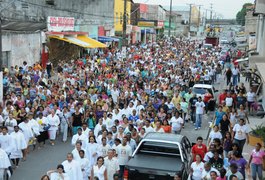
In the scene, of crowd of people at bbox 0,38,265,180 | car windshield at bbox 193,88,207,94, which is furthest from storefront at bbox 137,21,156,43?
car windshield at bbox 193,88,207,94

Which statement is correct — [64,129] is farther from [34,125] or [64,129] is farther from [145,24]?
[145,24]

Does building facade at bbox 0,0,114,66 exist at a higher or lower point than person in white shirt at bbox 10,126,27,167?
higher

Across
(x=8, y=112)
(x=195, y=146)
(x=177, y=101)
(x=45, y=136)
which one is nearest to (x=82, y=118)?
(x=45, y=136)

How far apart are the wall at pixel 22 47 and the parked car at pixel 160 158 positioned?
55.9ft

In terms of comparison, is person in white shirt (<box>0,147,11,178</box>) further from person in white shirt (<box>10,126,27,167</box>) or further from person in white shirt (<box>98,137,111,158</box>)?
person in white shirt (<box>98,137,111,158</box>)

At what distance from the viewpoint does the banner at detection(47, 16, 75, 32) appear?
33750 millimetres

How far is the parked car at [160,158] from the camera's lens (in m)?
10.3

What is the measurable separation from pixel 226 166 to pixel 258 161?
995mm

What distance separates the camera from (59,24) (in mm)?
35125

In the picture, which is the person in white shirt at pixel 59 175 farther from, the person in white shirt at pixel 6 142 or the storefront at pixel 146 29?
the storefront at pixel 146 29

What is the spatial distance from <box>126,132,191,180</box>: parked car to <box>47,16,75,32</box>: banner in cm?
2327

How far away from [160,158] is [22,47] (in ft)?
66.8

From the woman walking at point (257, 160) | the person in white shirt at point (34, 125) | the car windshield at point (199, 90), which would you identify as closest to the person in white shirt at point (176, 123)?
the woman walking at point (257, 160)

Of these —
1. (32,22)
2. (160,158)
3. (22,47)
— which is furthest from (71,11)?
(160,158)
